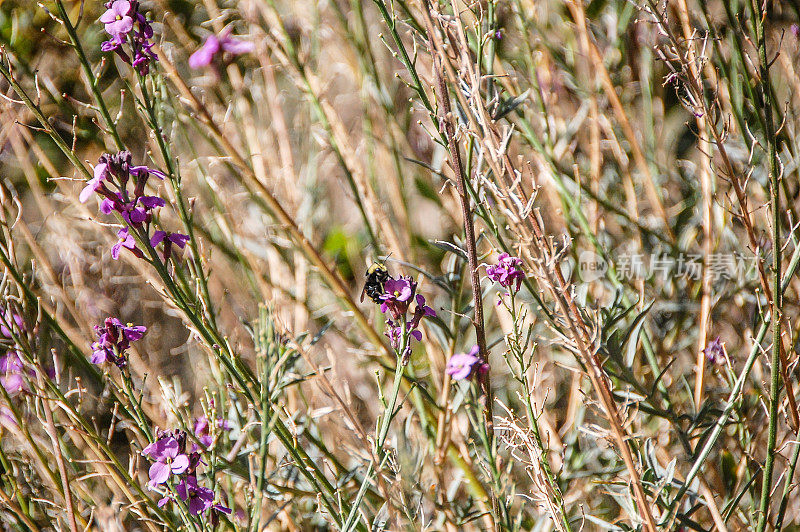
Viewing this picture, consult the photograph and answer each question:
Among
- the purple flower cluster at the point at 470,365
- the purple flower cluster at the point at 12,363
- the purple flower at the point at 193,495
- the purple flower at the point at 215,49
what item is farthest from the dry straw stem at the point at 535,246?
the purple flower at the point at 215,49

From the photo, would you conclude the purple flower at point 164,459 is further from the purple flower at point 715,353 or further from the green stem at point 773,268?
the purple flower at point 715,353

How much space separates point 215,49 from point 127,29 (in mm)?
797

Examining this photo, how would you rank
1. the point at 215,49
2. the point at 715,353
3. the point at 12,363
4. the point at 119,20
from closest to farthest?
the point at 119,20 < the point at 12,363 < the point at 715,353 < the point at 215,49

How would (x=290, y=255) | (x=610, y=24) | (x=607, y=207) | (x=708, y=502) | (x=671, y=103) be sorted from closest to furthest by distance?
(x=708, y=502)
(x=607, y=207)
(x=610, y=24)
(x=671, y=103)
(x=290, y=255)

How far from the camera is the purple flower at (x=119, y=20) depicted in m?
0.73

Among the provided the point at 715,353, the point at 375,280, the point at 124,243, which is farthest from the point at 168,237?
the point at 715,353

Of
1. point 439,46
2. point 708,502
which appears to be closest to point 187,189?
point 439,46

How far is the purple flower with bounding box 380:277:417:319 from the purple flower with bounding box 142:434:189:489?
256 mm

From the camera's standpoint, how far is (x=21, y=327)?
0.81 metres

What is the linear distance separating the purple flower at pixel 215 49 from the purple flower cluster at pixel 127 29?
0.71 metres

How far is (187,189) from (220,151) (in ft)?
1.33

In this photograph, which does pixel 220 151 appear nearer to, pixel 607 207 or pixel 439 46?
pixel 607 207

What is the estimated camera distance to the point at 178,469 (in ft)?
2.20

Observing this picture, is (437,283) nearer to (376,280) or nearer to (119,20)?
(376,280)
